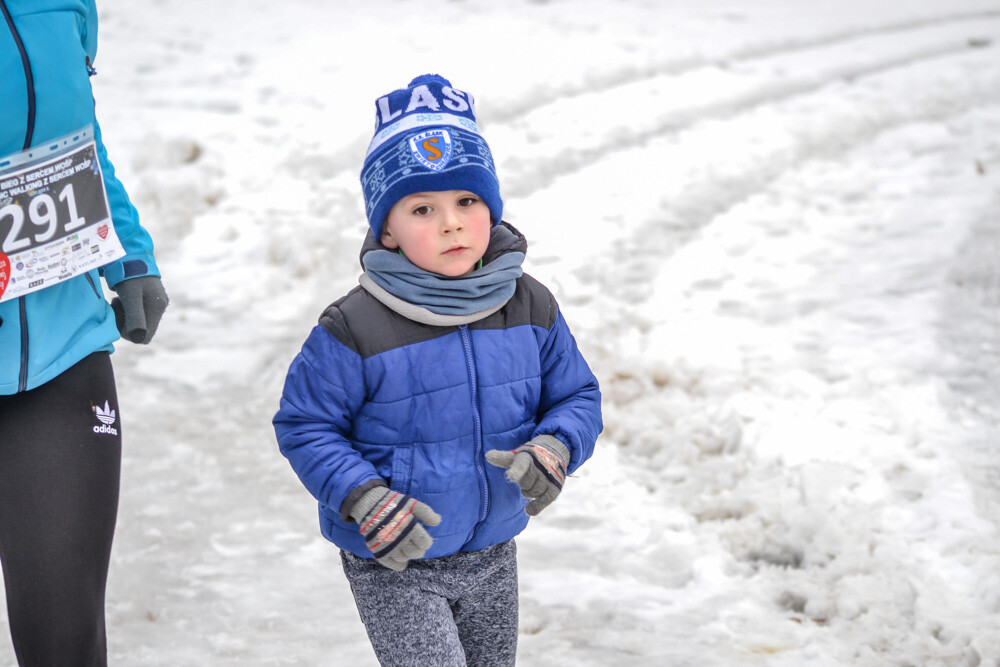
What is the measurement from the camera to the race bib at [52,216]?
2127 millimetres

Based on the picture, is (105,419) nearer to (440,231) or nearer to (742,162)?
(440,231)

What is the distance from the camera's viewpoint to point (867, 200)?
7297 millimetres

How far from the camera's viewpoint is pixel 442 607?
217cm

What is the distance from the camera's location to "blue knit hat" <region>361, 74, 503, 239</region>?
82.7 inches

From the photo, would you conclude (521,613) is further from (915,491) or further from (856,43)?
(856,43)

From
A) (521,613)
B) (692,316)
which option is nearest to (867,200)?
(692,316)

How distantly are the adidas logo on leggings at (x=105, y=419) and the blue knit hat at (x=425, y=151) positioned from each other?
74 cm

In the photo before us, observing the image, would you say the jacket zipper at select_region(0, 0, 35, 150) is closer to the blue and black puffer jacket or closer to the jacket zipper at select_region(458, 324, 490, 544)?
the blue and black puffer jacket

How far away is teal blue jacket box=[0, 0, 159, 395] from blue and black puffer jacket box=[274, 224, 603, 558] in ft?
1.76

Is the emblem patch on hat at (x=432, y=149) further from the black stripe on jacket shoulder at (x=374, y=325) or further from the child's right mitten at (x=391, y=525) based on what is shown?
the child's right mitten at (x=391, y=525)

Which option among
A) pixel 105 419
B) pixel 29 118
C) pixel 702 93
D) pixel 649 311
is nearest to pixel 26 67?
pixel 29 118

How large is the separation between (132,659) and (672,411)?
254cm

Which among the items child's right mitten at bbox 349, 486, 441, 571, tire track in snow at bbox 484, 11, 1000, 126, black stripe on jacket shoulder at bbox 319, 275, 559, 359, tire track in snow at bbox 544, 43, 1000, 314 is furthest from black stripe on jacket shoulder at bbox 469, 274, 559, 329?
tire track in snow at bbox 484, 11, 1000, 126

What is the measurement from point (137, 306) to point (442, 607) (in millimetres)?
1062
